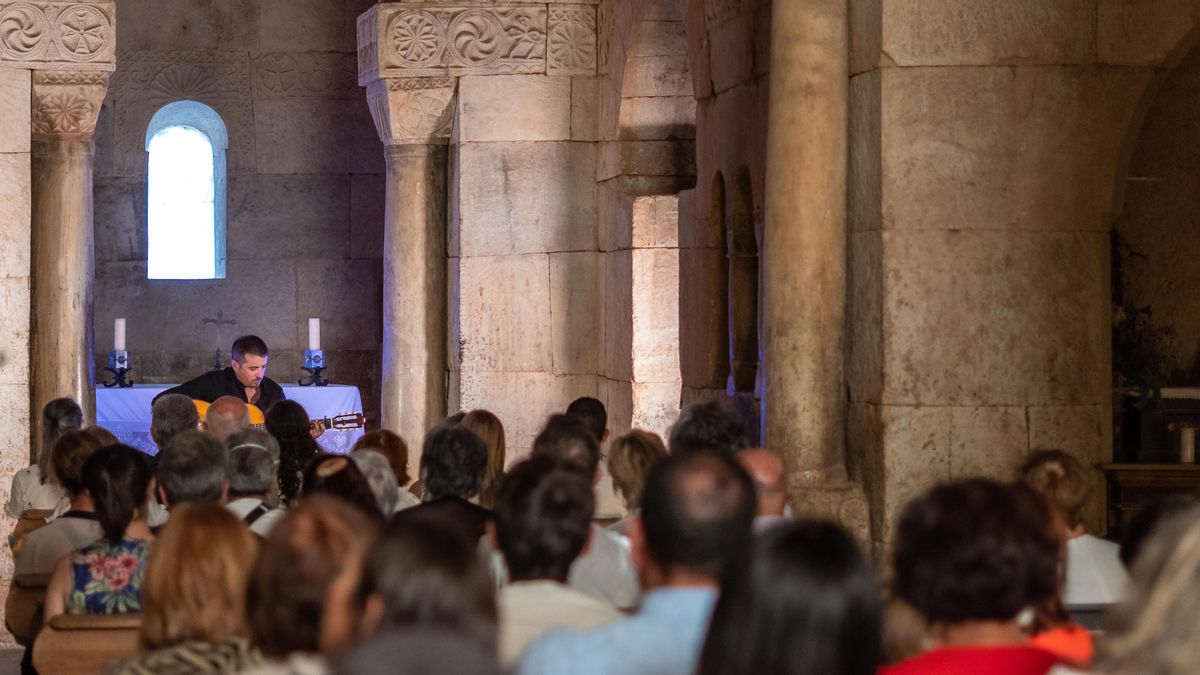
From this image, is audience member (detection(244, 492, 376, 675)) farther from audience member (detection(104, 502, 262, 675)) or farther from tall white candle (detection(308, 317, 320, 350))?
tall white candle (detection(308, 317, 320, 350))

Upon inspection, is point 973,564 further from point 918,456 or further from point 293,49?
point 293,49

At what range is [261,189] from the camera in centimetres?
1329

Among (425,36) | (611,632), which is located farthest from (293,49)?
(611,632)

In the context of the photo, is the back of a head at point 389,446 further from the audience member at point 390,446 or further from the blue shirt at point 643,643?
the blue shirt at point 643,643

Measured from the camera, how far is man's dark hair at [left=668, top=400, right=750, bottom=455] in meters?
5.04

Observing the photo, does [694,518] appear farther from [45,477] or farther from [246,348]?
[246,348]

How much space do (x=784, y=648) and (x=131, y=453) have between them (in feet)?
8.88

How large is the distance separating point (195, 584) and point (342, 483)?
162 cm

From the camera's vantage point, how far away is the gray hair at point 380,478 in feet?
15.9

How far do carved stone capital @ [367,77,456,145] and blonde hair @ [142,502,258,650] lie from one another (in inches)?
305

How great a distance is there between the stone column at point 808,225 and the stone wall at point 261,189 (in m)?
6.77

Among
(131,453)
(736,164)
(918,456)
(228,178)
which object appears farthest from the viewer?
(228,178)

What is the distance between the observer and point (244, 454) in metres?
5.07

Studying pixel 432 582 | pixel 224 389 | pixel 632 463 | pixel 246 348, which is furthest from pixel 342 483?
pixel 224 389
